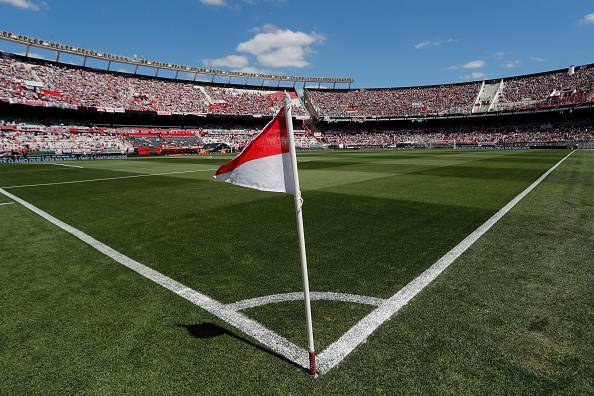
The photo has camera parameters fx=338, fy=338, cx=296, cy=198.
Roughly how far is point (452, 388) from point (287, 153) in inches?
94.4

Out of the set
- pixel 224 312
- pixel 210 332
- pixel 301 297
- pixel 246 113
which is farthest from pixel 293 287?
pixel 246 113

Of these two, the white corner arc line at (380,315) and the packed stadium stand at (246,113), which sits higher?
the packed stadium stand at (246,113)

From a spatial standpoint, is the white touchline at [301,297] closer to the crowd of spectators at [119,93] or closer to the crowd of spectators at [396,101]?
the crowd of spectators at [119,93]

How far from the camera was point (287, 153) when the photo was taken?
3.08 metres

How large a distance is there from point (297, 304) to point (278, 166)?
1.96m

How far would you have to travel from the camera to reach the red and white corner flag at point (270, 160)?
307cm

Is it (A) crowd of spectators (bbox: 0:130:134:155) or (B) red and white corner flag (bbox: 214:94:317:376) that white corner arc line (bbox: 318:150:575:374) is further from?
(A) crowd of spectators (bbox: 0:130:134:155)

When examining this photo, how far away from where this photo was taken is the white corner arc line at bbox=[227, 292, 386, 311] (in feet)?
13.8

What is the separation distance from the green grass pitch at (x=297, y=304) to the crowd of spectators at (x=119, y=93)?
138 feet

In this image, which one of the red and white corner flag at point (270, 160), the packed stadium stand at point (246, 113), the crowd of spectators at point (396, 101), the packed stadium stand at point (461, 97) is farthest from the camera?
the crowd of spectators at point (396, 101)

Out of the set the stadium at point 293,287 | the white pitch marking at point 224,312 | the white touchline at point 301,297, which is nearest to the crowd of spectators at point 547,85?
the stadium at point 293,287

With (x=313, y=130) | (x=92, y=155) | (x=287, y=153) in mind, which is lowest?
(x=92, y=155)

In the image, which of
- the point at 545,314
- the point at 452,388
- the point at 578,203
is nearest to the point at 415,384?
the point at 452,388

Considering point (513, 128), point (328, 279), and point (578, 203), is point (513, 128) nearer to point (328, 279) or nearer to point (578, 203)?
point (578, 203)
